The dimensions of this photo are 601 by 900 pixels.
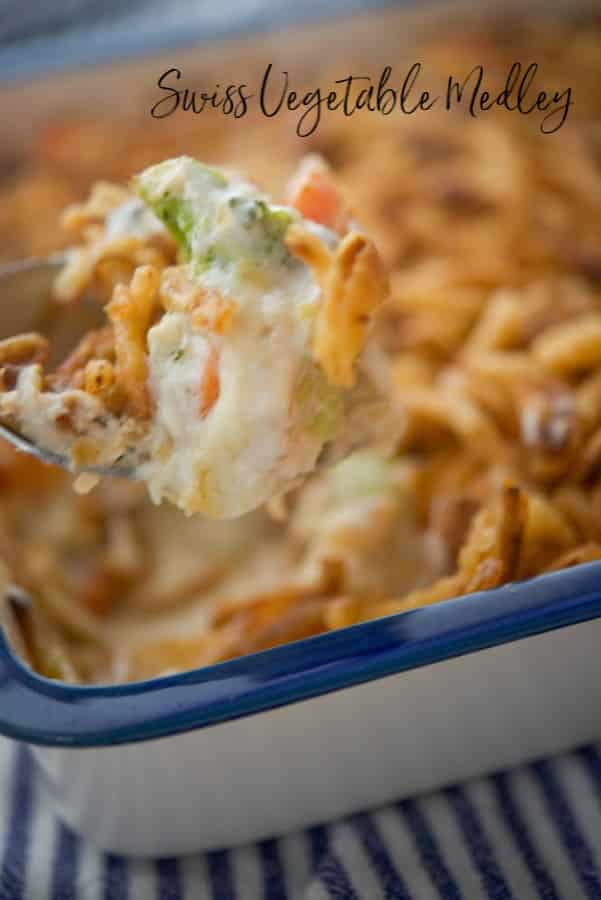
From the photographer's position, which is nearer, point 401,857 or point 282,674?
point 282,674

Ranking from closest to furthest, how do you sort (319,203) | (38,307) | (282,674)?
(282,674) < (319,203) < (38,307)

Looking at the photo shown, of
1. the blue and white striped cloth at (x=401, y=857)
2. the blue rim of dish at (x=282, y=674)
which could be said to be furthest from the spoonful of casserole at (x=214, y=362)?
the blue and white striped cloth at (x=401, y=857)

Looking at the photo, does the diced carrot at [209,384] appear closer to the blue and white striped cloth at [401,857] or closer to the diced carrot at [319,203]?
the diced carrot at [319,203]

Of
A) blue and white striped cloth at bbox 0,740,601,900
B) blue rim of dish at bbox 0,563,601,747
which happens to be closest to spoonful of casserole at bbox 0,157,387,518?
blue rim of dish at bbox 0,563,601,747

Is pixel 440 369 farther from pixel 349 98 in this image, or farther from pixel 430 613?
pixel 430 613

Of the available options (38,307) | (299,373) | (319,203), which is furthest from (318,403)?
(38,307)

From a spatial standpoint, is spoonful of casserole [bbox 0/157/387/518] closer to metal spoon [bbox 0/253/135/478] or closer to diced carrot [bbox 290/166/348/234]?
diced carrot [bbox 290/166/348/234]

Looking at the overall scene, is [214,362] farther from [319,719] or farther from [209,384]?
[319,719]

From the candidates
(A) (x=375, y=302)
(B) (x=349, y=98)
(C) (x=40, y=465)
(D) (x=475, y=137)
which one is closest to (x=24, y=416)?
(A) (x=375, y=302)

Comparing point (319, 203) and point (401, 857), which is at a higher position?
point (319, 203)
